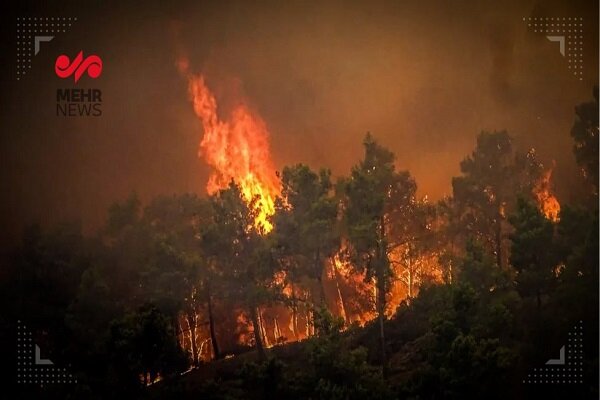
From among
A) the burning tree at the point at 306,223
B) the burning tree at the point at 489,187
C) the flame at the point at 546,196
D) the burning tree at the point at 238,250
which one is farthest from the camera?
the flame at the point at 546,196

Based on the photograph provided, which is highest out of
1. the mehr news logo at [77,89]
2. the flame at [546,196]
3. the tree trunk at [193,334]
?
the mehr news logo at [77,89]

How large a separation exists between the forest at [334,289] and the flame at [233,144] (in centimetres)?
261

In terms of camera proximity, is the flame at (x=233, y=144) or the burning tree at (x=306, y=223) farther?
the flame at (x=233, y=144)

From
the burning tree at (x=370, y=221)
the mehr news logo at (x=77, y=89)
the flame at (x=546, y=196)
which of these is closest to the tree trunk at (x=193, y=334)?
the burning tree at (x=370, y=221)

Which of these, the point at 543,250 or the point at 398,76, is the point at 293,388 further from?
the point at 398,76

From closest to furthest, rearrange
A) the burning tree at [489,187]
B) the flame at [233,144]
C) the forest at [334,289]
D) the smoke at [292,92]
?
the forest at [334,289], the smoke at [292,92], the burning tree at [489,187], the flame at [233,144]

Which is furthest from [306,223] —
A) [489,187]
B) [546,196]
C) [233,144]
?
[546,196]

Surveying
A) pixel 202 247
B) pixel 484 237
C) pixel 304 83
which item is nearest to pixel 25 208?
pixel 202 247

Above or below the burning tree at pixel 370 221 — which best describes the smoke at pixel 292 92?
above

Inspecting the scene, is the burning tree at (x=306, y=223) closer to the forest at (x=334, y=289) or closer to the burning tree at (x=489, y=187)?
the forest at (x=334, y=289)

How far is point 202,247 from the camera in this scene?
21.6 m

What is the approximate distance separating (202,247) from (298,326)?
10966 millimetres

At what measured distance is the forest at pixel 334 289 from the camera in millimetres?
16562

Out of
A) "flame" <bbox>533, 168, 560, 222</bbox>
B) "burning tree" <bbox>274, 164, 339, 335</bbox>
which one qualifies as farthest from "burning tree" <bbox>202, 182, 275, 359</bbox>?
"flame" <bbox>533, 168, 560, 222</bbox>
